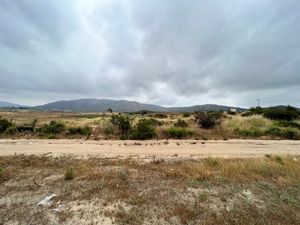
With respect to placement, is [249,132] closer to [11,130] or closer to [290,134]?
[290,134]

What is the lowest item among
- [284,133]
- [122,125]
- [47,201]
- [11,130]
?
[47,201]

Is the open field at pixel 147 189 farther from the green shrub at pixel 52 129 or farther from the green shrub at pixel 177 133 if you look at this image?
the green shrub at pixel 52 129

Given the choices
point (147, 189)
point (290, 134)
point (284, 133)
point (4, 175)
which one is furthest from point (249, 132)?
point (4, 175)

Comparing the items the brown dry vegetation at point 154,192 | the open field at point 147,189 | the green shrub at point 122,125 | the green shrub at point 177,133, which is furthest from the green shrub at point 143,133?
the brown dry vegetation at point 154,192

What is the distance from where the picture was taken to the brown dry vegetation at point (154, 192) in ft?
18.4

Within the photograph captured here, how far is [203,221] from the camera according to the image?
5.43m

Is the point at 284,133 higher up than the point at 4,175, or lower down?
higher up

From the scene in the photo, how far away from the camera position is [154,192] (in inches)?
274

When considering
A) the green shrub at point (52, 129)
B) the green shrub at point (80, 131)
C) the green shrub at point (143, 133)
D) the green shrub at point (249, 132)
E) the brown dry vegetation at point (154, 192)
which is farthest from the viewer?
the green shrub at point (52, 129)

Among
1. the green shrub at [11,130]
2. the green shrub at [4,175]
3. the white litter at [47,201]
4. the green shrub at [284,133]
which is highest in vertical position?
the green shrub at [284,133]

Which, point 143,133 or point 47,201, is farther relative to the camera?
point 143,133

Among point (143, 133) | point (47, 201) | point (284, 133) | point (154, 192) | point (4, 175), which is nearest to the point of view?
point (47, 201)

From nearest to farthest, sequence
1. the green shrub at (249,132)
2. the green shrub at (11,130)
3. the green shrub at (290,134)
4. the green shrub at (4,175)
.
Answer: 1. the green shrub at (4,175)
2. the green shrub at (290,134)
3. the green shrub at (249,132)
4. the green shrub at (11,130)

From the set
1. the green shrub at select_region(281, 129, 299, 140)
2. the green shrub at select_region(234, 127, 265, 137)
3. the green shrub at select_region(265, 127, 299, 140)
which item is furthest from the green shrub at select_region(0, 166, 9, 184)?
the green shrub at select_region(281, 129, 299, 140)
